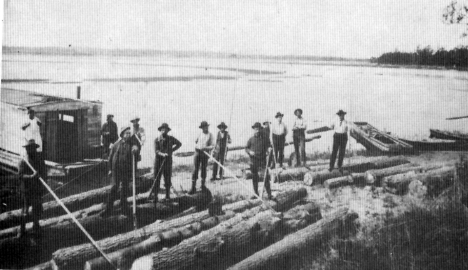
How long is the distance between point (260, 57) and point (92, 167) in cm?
312

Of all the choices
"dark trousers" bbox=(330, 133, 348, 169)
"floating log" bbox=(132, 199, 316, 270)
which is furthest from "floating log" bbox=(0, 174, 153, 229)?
"dark trousers" bbox=(330, 133, 348, 169)

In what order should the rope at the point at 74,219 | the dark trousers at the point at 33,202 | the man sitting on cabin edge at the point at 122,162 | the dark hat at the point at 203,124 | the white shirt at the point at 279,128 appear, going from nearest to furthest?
the rope at the point at 74,219 < the dark trousers at the point at 33,202 < the man sitting on cabin edge at the point at 122,162 < the dark hat at the point at 203,124 < the white shirt at the point at 279,128

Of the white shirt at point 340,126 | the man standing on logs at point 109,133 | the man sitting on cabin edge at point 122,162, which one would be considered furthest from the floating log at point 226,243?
the man standing on logs at point 109,133

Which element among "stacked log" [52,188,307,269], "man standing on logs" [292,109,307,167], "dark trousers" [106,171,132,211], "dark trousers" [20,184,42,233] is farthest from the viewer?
"man standing on logs" [292,109,307,167]

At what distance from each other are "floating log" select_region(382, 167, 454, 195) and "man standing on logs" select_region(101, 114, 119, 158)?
4464 millimetres

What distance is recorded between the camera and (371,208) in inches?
218

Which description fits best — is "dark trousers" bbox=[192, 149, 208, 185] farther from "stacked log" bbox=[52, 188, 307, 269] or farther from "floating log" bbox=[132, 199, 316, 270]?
"floating log" bbox=[132, 199, 316, 270]

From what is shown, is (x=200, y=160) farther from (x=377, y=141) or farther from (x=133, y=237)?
(x=377, y=141)

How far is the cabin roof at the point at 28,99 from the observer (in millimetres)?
5107

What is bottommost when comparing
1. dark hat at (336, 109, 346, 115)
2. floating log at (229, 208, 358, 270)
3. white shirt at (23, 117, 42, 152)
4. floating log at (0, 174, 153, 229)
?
floating log at (229, 208, 358, 270)

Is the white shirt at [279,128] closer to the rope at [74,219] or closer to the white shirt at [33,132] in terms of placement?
the rope at [74,219]

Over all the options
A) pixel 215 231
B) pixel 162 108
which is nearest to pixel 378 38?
pixel 162 108

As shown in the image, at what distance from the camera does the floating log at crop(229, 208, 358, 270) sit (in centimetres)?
455

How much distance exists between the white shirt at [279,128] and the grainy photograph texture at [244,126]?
25 millimetres
